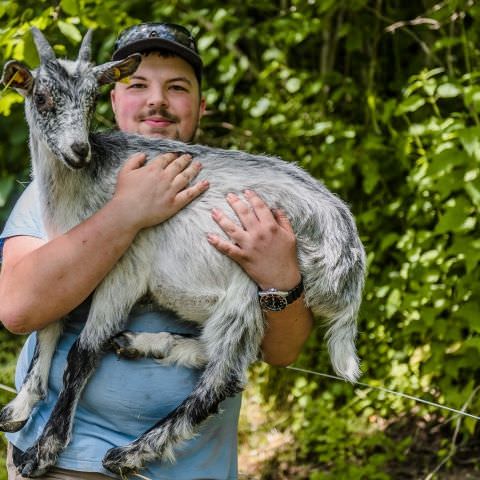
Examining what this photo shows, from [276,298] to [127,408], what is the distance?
60 centimetres

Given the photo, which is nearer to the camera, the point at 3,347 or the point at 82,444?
the point at 82,444

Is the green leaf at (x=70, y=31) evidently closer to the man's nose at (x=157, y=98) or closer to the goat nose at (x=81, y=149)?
the man's nose at (x=157, y=98)

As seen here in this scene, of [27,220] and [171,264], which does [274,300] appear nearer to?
[171,264]

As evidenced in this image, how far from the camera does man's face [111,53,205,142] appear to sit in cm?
308

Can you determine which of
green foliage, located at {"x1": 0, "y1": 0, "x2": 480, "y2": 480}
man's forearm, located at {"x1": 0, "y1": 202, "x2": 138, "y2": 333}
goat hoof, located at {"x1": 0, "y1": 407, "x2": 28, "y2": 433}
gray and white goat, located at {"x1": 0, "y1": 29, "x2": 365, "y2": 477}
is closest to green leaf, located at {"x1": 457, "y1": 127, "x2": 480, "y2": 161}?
green foliage, located at {"x1": 0, "y1": 0, "x2": 480, "y2": 480}

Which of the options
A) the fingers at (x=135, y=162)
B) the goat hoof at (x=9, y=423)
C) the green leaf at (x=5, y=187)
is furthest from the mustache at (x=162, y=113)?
the green leaf at (x=5, y=187)

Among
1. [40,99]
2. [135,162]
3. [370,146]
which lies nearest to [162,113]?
[135,162]

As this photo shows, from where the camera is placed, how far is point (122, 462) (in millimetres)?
2498

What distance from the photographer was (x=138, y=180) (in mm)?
2699

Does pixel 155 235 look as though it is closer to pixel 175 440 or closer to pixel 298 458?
pixel 175 440

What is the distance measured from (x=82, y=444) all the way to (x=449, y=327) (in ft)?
9.26

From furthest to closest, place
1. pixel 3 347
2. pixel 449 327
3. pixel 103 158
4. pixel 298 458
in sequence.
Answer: pixel 3 347
pixel 298 458
pixel 449 327
pixel 103 158

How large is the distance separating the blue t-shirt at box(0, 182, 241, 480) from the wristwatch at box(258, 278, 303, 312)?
0.34 meters

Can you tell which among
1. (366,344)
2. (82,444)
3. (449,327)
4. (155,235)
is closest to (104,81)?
(155,235)
